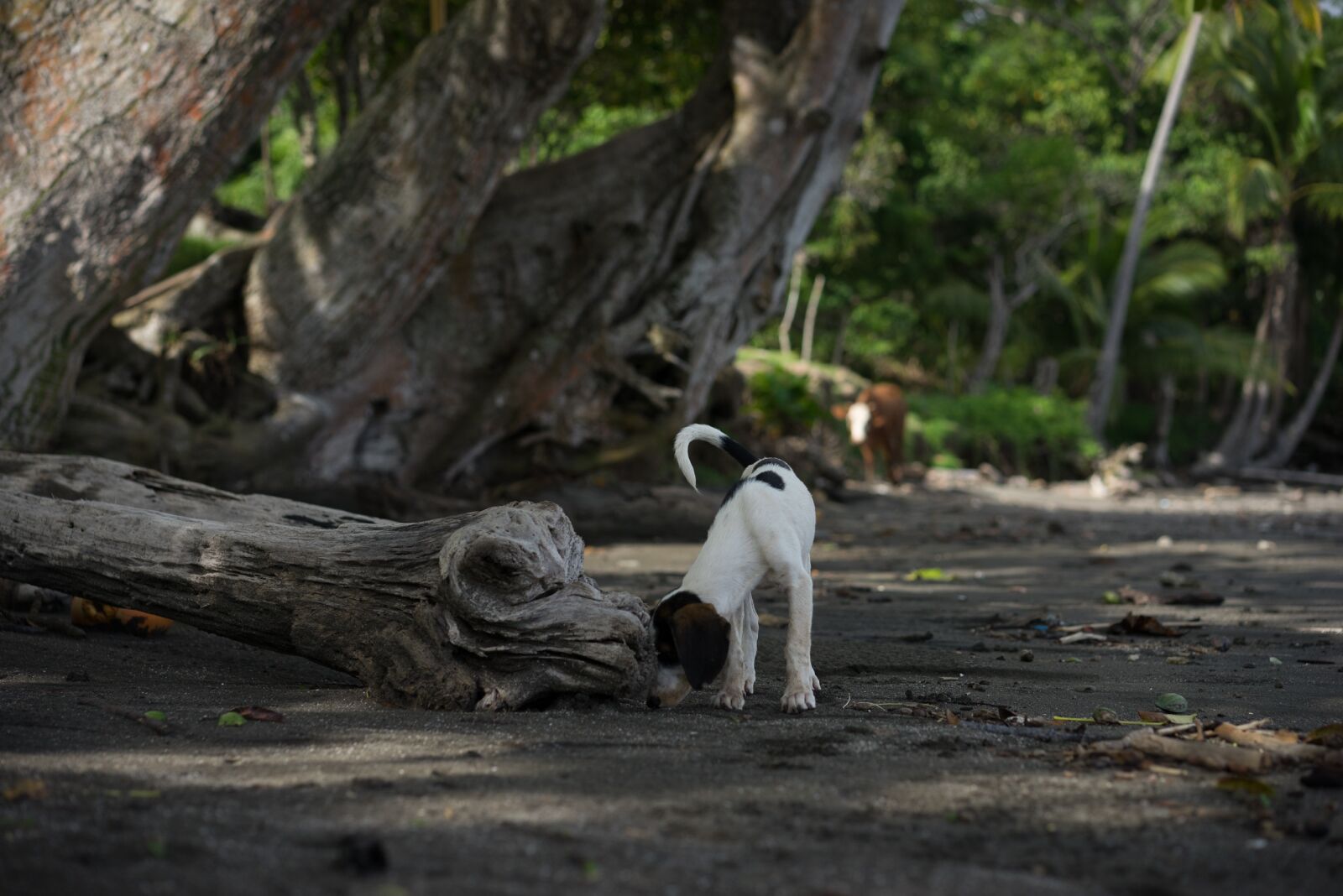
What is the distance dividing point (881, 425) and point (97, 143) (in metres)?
11.7

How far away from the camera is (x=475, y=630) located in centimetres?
408

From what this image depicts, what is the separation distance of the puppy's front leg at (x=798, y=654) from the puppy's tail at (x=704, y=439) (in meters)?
0.80

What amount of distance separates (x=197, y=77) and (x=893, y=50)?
14774mm

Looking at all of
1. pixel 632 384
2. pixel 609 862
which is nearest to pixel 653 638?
pixel 609 862

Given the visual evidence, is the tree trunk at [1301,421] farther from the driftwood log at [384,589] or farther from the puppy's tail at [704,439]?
the driftwood log at [384,589]

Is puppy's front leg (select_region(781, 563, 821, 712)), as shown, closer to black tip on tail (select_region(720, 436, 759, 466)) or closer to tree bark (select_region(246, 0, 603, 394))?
black tip on tail (select_region(720, 436, 759, 466))

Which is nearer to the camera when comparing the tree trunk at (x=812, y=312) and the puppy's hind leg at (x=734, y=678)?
the puppy's hind leg at (x=734, y=678)

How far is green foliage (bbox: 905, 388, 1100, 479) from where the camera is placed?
875 inches

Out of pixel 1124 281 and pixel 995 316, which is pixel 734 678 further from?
pixel 995 316

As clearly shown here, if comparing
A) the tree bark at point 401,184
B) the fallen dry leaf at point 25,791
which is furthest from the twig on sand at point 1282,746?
the tree bark at point 401,184

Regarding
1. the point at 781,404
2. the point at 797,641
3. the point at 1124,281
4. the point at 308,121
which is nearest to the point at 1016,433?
the point at 1124,281

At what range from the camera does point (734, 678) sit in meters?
4.21

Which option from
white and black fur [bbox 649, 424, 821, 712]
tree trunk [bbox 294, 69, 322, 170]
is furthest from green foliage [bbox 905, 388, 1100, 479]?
white and black fur [bbox 649, 424, 821, 712]

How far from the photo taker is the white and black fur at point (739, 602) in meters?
3.88
